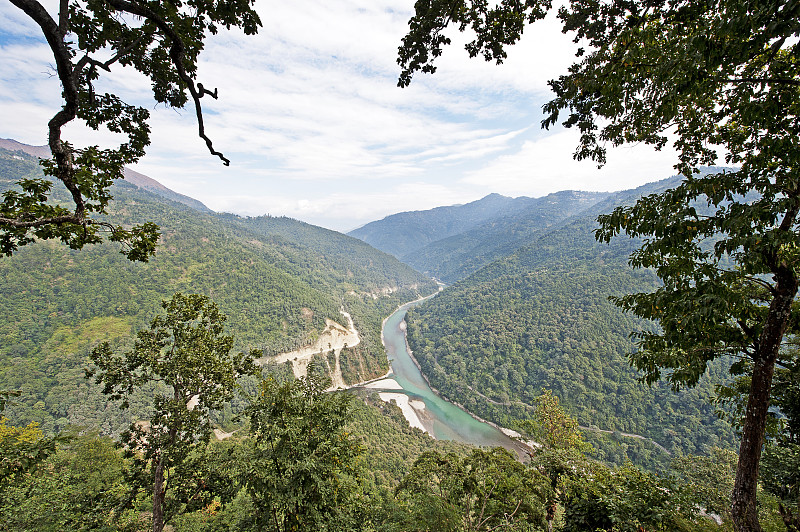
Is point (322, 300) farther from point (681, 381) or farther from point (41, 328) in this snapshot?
point (681, 381)

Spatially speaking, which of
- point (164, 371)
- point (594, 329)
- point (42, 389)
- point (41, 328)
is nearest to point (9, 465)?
point (164, 371)

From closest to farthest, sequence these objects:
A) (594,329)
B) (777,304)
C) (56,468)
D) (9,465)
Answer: (777,304) < (9,465) < (56,468) < (594,329)

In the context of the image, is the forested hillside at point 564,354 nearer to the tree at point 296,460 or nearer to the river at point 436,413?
the river at point 436,413

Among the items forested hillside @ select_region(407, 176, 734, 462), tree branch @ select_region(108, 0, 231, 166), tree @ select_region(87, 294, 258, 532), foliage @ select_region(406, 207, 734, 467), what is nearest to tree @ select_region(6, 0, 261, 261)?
→ tree branch @ select_region(108, 0, 231, 166)

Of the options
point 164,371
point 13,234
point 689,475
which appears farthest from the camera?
point 689,475

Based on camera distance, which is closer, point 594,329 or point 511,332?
point 594,329

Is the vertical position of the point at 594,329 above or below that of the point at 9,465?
below
